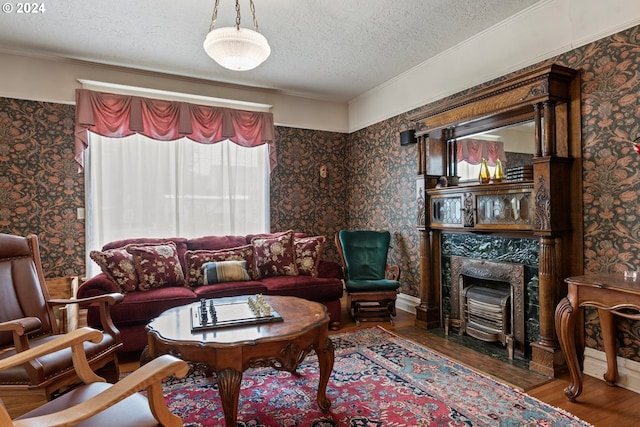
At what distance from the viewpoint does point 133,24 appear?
3211 millimetres

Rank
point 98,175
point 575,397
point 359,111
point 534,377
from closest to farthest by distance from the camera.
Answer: point 575,397 → point 534,377 → point 98,175 → point 359,111

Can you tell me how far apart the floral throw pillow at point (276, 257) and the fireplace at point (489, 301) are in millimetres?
1722

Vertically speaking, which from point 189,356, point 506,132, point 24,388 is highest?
point 506,132

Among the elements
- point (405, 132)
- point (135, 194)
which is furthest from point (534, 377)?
point (135, 194)

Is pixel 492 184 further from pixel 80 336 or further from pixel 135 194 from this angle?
pixel 135 194

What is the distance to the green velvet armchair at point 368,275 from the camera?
12.9ft

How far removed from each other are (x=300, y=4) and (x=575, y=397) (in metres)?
3.46

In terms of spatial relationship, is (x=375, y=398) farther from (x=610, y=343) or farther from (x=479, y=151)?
(x=479, y=151)

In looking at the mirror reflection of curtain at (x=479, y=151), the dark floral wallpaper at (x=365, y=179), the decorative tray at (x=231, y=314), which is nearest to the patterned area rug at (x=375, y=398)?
the decorative tray at (x=231, y=314)

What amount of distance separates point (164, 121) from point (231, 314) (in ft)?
9.47

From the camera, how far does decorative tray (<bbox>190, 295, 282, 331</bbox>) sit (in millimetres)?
2133

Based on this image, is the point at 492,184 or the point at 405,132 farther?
the point at 405,132

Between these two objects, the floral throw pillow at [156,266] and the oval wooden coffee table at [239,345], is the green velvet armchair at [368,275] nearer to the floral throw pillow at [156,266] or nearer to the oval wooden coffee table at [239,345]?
the oval wooden coffee table at [239,345]

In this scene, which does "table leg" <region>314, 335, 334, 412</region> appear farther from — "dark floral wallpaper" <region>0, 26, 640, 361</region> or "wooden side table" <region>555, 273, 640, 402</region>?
"dark floral wallpaper" <region>0, 26, 640, 361</region>
